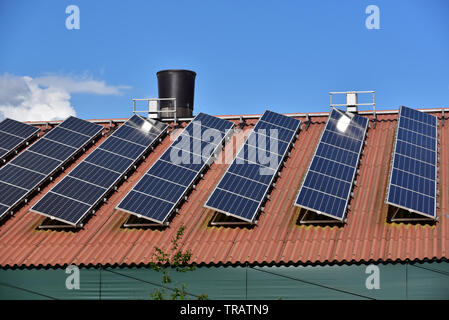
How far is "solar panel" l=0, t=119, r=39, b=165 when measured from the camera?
24.5 meters

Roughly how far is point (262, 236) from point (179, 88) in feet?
38.5

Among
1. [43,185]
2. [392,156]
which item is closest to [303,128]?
[392,156]

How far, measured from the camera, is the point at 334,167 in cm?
2041

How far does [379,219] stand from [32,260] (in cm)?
1064

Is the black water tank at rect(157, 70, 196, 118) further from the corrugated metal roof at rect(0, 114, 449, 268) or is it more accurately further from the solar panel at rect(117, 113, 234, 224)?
the corrugated metal roof at rect(0, 114, 449, 268)

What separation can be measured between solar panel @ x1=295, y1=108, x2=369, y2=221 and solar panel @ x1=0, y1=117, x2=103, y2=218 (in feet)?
32.0
